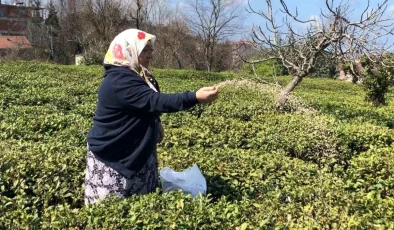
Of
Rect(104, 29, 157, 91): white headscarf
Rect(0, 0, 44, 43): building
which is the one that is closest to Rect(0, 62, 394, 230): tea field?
Rect(104, 29, 157, 91): white headscarf

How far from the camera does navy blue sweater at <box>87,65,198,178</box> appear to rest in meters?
2.77

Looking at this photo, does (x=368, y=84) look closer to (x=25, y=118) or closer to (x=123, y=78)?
(x=25, y=118)

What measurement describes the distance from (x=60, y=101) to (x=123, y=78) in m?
6.37

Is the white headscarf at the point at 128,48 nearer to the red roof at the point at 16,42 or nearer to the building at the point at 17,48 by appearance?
the building at the point at 17,48

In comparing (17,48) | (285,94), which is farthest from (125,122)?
(17,48)

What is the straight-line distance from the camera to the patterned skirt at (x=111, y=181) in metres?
3.02

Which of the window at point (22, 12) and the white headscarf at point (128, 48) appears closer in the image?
the white headscarf at point (128, 48)

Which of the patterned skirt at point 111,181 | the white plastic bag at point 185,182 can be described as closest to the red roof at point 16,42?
the white plastic bag at point 185,182

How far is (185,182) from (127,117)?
0.80 m

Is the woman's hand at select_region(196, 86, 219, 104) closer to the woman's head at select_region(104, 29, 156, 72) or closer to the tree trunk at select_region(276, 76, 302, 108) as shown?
the woman's head at select_region(104, 29, 156, 72)

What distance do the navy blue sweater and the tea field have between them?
277 mm

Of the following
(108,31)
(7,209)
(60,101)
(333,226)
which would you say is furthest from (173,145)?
(108,31)

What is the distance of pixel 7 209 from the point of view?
2.93m

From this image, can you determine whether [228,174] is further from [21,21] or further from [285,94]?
[21,21]
